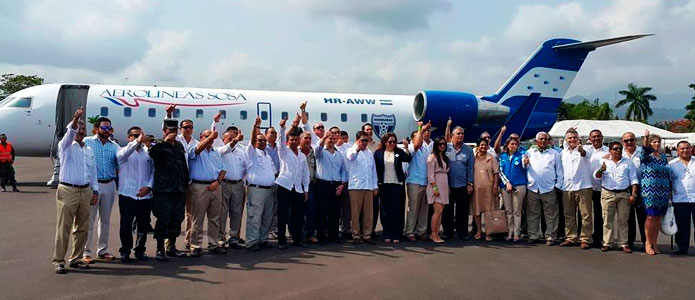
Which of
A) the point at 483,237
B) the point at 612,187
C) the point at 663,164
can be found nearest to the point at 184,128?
the point at 483,237

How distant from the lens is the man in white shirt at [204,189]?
7.73 meters

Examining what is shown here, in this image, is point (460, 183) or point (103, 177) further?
point (460, 183)

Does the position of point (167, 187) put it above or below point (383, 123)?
below

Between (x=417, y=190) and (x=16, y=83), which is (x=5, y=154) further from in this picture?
(x=16, y=83)

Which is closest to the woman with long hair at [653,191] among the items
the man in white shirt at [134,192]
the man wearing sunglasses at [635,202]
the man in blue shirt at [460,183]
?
the man wearing sunglasses at [635,202]

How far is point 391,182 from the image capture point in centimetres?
910

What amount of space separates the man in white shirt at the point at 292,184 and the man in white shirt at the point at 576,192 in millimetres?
4482

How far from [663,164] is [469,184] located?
3108mm

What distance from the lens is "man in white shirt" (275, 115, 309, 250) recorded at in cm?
835

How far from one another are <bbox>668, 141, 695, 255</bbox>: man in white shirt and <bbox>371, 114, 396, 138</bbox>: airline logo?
11.7 m

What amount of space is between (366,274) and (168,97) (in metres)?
13.0

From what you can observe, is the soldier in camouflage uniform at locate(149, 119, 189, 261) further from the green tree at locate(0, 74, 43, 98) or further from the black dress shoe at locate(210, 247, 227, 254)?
the green tree at locate(0, 74, 43, 98)

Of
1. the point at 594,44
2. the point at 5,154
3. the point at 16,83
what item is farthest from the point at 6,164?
the point at 16,83

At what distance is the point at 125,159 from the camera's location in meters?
7.27
